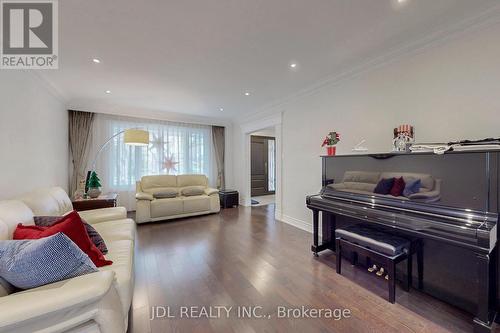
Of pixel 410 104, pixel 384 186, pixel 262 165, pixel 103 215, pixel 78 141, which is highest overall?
pixel 410 104

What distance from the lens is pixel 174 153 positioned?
17.8 feet

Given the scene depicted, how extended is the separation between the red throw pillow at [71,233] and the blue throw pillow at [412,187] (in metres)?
2.62

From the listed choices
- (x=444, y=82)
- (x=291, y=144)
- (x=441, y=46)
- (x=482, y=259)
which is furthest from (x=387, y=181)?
(x=291, y=144)

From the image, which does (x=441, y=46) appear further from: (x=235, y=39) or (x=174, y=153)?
(x=174, y=153)

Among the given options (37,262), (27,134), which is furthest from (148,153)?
(37,262)

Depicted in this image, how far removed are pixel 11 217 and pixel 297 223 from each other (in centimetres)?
356

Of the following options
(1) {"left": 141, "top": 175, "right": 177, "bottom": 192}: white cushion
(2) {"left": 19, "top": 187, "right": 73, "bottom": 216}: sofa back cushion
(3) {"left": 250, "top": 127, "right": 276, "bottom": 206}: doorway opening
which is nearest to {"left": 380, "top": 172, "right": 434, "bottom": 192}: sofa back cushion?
(2) {"left": 19, "top": 187, "right": 73, "bottom": 216}: sofa back cushion

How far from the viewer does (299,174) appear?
371 centimetres

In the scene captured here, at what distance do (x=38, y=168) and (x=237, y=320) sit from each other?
348cm

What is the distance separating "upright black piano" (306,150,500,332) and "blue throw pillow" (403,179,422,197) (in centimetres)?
2

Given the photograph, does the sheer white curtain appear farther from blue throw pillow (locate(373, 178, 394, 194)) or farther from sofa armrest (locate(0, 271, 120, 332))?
blue throw pillow (locate(373, 178, 394, 194))

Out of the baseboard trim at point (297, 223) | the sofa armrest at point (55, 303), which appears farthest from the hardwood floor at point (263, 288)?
the sofa armrest at point (55, 303)

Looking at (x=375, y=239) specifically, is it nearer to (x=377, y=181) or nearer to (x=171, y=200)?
(x=377, y=181)

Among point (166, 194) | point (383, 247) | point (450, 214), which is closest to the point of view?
point (450, 214)
